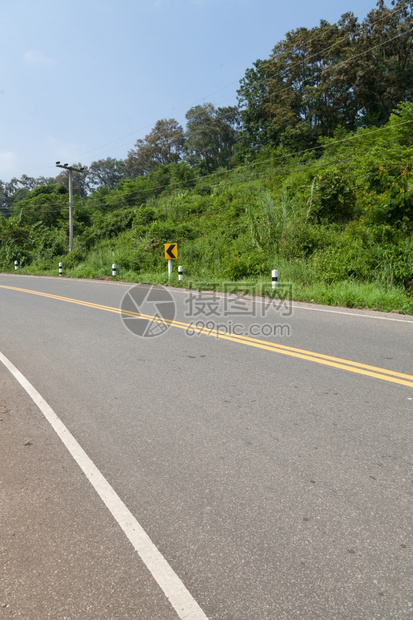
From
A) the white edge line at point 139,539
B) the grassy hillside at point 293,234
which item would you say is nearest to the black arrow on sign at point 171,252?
Answer: the grassy hillside at point 293,234

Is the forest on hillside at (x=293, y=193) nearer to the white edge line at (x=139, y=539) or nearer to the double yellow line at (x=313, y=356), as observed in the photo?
the double yellow line at (x=313, y=356)

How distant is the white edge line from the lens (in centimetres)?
206

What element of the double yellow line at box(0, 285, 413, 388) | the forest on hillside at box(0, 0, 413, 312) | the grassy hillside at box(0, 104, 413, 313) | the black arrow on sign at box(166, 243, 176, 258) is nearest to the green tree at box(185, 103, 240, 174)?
the forest on hillside at box(0, 0, 413, 312)

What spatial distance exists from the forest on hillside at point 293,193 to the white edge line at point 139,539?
7.88 metres

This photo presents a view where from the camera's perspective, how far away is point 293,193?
878 inches

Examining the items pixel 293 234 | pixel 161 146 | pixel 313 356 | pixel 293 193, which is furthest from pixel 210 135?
pixel 313 356

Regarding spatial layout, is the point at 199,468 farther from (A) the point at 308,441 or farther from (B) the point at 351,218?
(B) the point at 351,218

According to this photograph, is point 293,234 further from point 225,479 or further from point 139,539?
point 139,539

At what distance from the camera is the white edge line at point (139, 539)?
6.75ft

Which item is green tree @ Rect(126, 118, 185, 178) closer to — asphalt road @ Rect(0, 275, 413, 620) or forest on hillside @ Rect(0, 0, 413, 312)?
forest on hillside @ Rect(0, 0, 413, 312)

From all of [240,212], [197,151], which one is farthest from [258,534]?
[197,151]

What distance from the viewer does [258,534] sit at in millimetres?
2510

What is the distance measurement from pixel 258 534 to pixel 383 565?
68cm

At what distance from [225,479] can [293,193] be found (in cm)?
2104
